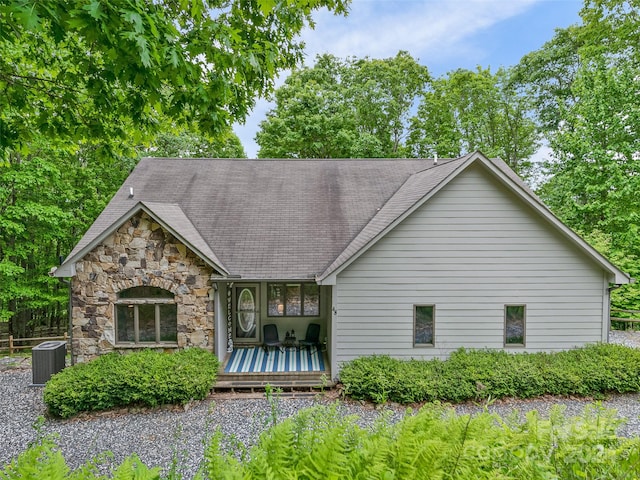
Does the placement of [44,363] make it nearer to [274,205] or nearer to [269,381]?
[269,381]

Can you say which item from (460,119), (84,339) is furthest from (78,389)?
(460,119)

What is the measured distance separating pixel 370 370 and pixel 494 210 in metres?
5.16

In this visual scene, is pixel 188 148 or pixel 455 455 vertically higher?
pixel 188 148

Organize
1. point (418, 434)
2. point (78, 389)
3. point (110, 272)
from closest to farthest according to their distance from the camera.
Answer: point (418, 434) → point (78, 389) → point (110, 272)

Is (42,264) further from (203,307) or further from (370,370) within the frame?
(370,370)

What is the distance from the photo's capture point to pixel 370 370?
8273 millimetres

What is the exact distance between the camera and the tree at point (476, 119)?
74.1ft

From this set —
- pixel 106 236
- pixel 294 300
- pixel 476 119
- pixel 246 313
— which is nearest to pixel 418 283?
pixel 294 300

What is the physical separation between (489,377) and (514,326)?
1.87 metres

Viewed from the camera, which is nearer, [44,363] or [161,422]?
[161,422]

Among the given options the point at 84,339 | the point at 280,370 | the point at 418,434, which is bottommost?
the point at 280,370

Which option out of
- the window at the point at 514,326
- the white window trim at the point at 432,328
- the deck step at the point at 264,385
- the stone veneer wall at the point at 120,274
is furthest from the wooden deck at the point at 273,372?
the window at the point at 514,326

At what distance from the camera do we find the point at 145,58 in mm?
3035

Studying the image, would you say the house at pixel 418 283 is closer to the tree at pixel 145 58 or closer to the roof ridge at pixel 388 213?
the roof ridge at pixel 388 213
